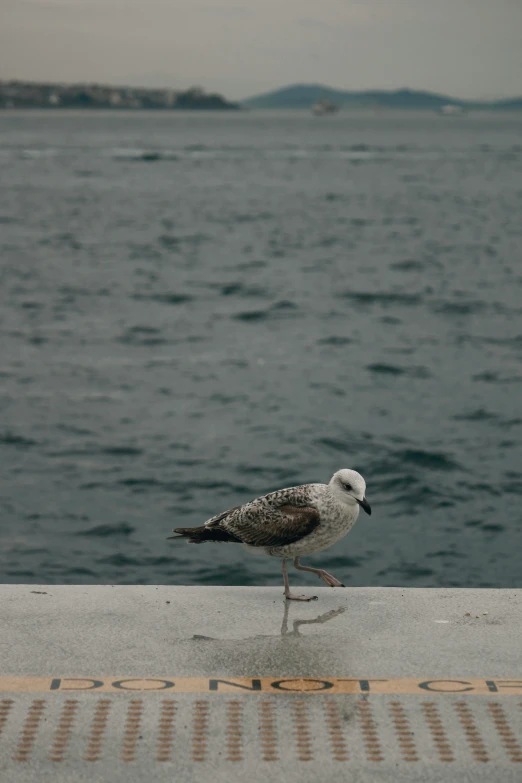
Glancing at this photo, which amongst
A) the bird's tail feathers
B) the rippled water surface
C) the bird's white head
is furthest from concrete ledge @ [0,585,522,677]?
the rippled water surface

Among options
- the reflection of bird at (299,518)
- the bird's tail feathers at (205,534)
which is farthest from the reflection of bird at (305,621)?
the bird's tail feathers at (205,534)

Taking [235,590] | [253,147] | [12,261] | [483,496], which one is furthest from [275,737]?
[253,147]

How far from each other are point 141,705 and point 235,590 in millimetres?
1591

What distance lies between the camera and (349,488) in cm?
606

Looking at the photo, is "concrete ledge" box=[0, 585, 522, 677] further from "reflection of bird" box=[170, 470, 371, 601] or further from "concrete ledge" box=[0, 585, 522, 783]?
"reflection of bird" box=[170, 470, 371, 601]

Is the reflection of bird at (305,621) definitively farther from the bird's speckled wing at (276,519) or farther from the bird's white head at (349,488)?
the bird's white head at (349,488)

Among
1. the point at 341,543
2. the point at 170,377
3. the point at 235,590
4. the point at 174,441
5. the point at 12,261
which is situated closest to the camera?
the point at 235,590

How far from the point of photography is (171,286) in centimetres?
4141

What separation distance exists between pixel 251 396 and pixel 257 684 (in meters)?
17.4

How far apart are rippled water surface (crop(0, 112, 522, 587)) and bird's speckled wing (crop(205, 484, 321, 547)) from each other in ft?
22.3

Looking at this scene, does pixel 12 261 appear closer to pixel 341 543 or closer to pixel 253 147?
pixel 341 543

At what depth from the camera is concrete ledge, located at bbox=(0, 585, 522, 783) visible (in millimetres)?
4590

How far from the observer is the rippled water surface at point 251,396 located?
1430cm

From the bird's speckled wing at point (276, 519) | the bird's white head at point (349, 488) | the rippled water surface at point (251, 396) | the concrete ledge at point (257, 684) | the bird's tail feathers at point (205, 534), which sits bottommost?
the rippled water surface at point (251, 396)
